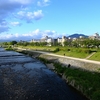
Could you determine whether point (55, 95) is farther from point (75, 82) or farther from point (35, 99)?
point (75, 82)

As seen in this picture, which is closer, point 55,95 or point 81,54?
point 55,95

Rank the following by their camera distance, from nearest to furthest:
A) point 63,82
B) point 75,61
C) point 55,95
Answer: point 55,95, point 63,82, point 75,61

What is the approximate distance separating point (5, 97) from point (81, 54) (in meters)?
40.4

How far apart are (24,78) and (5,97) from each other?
1079 centimetres

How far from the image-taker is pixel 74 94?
2767 centimetres

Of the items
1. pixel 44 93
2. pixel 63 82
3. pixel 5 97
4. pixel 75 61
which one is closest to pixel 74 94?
pixel 44 93

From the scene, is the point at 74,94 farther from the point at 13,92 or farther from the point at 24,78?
the point at 24,78

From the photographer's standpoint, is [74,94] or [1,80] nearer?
[74,94]

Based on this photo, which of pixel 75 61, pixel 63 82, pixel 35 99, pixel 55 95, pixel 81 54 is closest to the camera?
pixel 35 99

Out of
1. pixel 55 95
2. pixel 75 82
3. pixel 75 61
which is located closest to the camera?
pixel 55 95

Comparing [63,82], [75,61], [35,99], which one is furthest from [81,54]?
[35,99]

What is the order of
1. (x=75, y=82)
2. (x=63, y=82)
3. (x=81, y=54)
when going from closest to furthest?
(x=75, y=82) → (x=63, y=82) → (x=81, y=54)

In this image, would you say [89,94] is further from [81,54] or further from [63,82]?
[81,54]

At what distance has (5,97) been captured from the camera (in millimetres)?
26031
